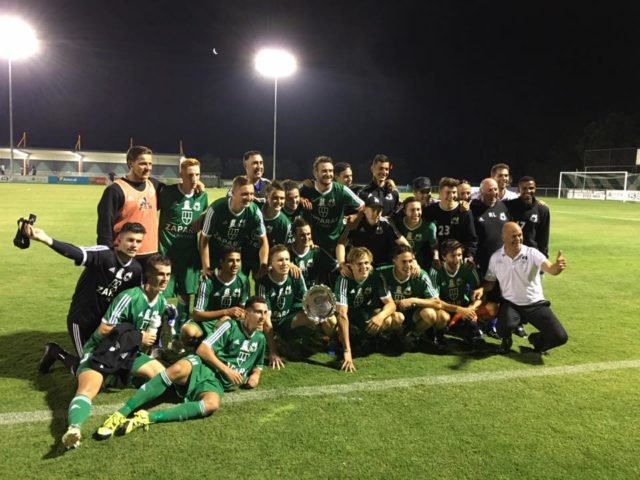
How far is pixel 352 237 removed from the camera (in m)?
5.35

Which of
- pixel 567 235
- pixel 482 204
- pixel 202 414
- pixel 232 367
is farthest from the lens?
pixel 567 235

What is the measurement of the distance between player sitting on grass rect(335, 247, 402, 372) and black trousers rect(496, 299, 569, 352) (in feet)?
3.47

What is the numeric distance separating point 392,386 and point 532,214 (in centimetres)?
323

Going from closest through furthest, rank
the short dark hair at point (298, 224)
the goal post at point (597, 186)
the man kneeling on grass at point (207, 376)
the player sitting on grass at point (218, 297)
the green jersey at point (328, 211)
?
1. the man kneeling on grass at point (207, 376)
2. the player sitting on grass at point (218, 297)
3. the short dark hair at point (298, 224)
4. the green jersey at point (328, 211)
5. the goal post at point (597, 186)

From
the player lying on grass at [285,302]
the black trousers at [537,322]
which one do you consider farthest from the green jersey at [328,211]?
the black trousers at [537,322]

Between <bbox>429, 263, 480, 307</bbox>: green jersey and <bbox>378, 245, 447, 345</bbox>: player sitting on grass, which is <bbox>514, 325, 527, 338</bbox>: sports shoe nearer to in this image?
<bbox>429, 263, 480, 307</bbox>: green jersey

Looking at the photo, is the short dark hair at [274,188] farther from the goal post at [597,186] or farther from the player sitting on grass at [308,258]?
the goal post at [597,186]

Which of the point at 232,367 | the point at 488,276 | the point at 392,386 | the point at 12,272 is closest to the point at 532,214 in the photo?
the point at 488,276

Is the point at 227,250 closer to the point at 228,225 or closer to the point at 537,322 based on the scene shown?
the point at 228,225

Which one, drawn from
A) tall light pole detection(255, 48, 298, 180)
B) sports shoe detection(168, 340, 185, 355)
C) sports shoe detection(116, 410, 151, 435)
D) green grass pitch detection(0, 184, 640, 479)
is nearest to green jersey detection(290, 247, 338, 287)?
green grass pitch detection(0, 184, 640, 479)

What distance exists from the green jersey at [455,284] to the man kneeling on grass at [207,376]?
2.18 meters

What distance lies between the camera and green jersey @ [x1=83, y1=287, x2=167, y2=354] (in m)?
3.59

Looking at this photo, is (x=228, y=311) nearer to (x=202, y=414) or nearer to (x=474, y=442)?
(x=202, y=414)

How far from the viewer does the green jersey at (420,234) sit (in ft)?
17.5
